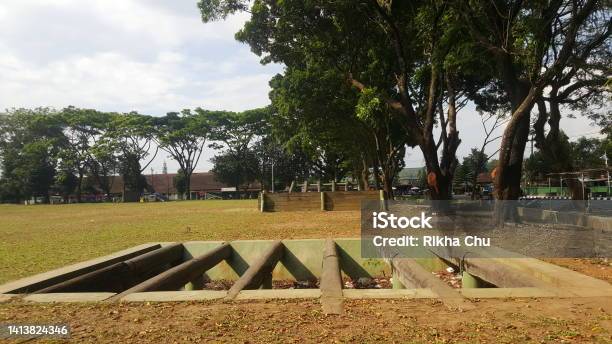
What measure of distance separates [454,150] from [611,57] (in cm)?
503

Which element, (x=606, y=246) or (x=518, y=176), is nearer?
(x=606, y=246)

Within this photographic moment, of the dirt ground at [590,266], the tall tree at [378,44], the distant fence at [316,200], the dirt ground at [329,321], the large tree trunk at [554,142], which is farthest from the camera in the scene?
the distant fence at [316,200]

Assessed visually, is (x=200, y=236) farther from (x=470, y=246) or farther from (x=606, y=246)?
(x=606, y=246)

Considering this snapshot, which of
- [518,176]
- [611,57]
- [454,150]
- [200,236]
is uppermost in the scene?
[611,57]

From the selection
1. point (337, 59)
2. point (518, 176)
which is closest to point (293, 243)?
point (518, 176)

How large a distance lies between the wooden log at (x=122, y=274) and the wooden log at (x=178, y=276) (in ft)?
2.08

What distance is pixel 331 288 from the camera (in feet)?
14.5

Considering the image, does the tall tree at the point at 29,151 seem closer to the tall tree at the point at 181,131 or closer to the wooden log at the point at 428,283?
the tall tree at the point at 181,131

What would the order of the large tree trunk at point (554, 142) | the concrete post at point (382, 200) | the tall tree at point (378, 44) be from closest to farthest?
1. the tall tree at point (378, 44)
2. the large tree trunk at point (554, 142)
3. the concrete post at point (382, 200)

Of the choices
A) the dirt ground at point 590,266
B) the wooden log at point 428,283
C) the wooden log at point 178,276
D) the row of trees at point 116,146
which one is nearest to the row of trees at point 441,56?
the dirt ground at point 590,266

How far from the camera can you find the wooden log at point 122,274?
4.91 m

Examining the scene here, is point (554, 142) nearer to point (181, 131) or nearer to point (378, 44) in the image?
point (378, 44)

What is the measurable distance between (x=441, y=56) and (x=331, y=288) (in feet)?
29.6

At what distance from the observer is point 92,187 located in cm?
7275
